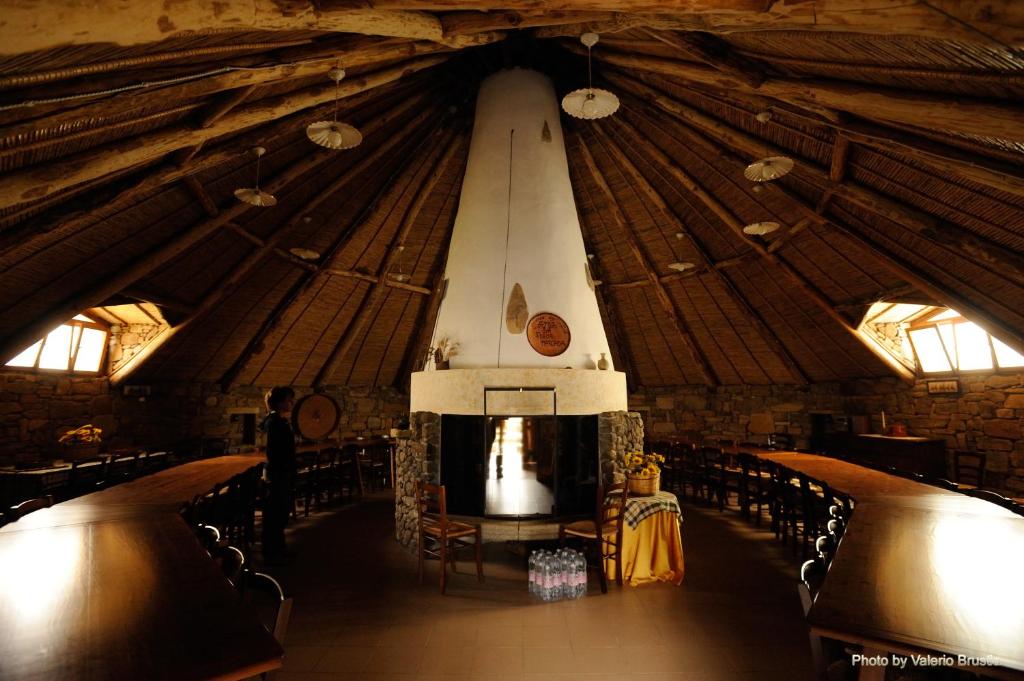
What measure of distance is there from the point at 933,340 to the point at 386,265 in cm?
926

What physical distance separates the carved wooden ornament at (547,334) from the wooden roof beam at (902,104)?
2851 mm

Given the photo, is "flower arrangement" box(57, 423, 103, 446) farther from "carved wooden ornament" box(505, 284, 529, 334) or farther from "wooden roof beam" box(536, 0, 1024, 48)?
"wooden roof beam" box(536, 0, 1024, 48)

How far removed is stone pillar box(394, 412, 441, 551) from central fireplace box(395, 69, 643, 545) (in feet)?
0.04

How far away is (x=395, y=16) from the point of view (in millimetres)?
3051

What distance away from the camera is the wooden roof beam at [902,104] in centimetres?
300

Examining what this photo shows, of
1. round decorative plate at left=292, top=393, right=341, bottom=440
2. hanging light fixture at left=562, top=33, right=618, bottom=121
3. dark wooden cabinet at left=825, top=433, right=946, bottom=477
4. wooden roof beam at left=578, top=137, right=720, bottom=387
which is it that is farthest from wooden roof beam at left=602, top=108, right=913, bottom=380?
round decorative plate at left=292, top=393, right=341, bottom=440

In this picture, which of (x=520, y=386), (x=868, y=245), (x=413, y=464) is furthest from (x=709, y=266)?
(x=413, y=464)

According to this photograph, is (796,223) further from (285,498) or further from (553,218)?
(285,498)

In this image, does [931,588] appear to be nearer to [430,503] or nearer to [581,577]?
[581,577]

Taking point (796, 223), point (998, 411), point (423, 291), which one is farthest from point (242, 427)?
point (998, 411)

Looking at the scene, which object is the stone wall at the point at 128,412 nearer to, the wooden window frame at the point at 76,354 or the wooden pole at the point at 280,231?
the wooden window frame at the point at 76,354

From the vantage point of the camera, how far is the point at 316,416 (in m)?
10.5

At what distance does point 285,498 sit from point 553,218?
4575 mm

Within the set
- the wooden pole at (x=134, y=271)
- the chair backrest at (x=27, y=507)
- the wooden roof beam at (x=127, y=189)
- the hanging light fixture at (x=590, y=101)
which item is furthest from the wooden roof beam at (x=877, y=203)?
the chair backrest at (x=27, y=507)
